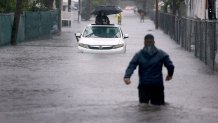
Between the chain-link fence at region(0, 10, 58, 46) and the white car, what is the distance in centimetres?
690

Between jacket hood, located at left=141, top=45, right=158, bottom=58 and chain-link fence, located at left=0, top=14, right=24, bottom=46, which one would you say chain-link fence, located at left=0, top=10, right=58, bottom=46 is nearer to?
chain-link fence, located at left=0, top=14, right=24, bottom=46

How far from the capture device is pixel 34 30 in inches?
1761

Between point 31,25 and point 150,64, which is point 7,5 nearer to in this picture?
point 31,25

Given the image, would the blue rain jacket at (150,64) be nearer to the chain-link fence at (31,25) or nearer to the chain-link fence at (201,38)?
the chain-link fence at (201,38)

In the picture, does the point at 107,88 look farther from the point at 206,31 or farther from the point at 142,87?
the point at 206,31

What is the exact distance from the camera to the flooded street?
12141 millimetres

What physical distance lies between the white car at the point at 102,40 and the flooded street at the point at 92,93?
1.47 meters

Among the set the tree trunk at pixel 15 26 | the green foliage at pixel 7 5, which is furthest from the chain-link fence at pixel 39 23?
the tree trunk at pixel 15 26

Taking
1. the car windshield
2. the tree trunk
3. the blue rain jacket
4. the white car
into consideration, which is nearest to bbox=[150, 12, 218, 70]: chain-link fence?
the white car

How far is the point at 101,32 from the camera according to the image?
29438mm

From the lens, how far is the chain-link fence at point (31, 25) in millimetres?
35688

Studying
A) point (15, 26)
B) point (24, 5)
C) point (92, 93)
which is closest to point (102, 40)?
point (15, 26)

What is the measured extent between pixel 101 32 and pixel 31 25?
14.8 meters

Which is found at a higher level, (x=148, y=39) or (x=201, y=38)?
(x=148, y=39)
